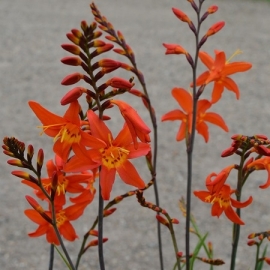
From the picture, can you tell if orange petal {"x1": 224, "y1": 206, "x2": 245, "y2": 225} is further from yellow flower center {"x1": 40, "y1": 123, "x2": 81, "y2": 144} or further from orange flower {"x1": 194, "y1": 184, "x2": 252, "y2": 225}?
yellow flower center {"x1": 40, "y1": 123, "x2": 81, "y2": 144}

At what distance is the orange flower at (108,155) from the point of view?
2.94 ft

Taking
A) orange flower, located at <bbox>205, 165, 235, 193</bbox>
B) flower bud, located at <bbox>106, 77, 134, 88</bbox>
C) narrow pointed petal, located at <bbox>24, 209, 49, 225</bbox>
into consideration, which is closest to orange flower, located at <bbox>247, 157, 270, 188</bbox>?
orange flower, located at <bbox>205, 165, 235, 193</bbox>

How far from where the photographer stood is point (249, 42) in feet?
19.2

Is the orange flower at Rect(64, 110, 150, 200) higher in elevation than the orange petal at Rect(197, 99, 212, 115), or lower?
lower

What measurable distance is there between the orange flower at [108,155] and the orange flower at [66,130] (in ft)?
0.05

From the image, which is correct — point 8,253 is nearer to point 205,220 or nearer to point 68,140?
point 205,220

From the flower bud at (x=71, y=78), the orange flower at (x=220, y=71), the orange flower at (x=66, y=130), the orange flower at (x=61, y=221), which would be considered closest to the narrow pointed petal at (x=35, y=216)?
the orange flower at (x=61, y=221)

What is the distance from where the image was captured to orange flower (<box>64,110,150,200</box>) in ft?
2.94

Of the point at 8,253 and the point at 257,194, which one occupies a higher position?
the point at 257,194

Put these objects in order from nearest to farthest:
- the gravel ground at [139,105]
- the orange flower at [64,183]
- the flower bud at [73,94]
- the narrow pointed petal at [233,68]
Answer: the flower bud at [73,94] < the orange flower at [64,183] < the narrow pointed petal at [233,68] < the gravel ground at [139,105]

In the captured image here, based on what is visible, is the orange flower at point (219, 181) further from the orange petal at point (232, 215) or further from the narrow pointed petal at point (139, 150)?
the narrow pointed petal at point (139, 150)

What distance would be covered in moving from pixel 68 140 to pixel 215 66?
1.62 feet

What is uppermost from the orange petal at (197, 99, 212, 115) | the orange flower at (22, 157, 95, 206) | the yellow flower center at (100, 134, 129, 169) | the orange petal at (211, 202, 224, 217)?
the orange petal at (197, 99, 212, 115)

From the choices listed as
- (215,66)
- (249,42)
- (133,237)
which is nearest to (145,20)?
(249,42)
